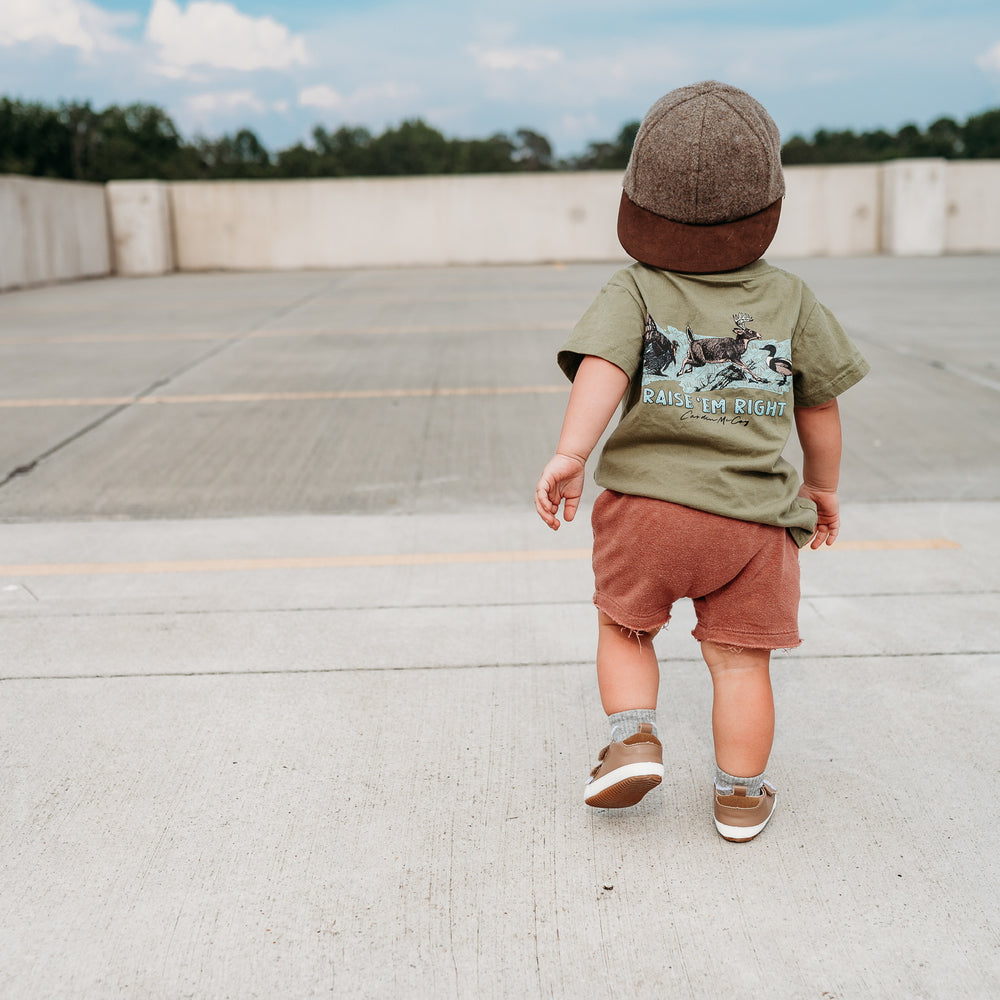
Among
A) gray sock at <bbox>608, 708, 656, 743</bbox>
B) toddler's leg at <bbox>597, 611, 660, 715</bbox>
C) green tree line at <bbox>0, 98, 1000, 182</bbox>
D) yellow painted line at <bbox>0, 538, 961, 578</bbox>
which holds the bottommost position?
yellow painted line at <bbox>0, 538, 961, 578</bbox>

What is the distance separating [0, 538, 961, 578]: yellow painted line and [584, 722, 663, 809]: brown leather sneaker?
189 cm

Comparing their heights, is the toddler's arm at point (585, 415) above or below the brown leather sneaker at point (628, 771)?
above

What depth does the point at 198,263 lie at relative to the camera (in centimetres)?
2419

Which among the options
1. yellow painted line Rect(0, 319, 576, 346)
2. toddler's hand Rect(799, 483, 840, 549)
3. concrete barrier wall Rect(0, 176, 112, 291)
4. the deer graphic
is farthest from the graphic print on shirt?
concrete barrier wall Rect(0, 176, 112, 291)

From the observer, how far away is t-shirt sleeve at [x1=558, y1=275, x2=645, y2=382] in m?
2.04

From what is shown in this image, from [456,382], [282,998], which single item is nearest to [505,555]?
[282,998]

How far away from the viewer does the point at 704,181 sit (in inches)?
78.9

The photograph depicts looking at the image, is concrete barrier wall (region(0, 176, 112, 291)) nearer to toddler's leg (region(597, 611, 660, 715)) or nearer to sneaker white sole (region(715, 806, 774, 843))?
toddler's leg (region(597, 611, 660, 715))

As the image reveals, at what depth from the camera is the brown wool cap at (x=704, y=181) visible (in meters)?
2.00

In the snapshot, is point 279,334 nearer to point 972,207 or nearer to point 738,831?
point 738,831

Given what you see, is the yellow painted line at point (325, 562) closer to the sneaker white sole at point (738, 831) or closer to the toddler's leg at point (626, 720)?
the toddler's leg at point (626, 720)

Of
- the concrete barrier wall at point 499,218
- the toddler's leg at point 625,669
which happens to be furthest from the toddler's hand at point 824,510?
the concrete barrier wall at point 499,218

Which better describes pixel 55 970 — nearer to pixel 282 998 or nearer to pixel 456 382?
pixel 282 998

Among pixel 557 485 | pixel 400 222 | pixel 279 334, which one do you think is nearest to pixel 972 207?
pixel 400 222
